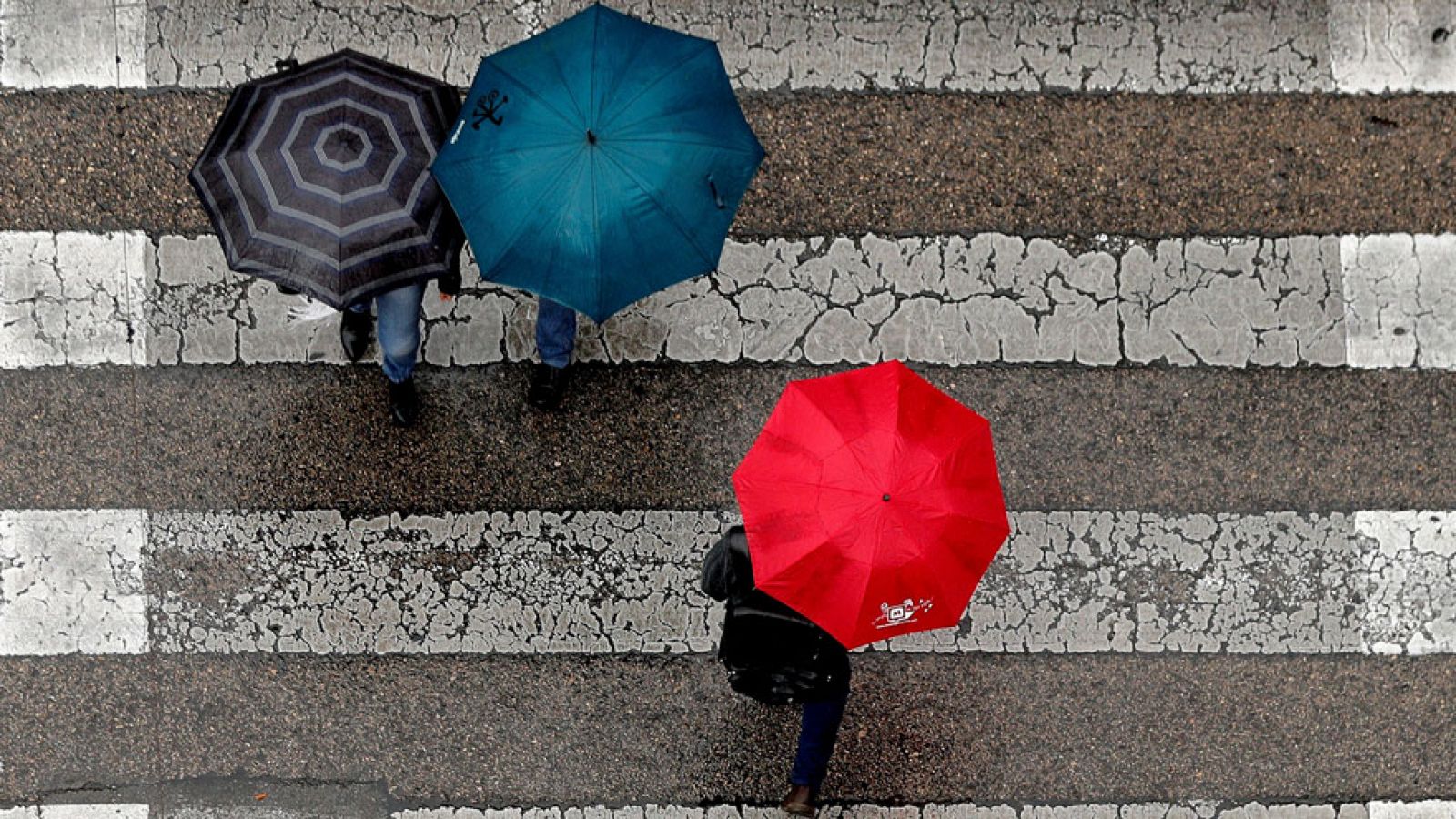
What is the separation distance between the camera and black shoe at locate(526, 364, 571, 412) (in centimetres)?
545

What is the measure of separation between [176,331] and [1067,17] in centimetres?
441

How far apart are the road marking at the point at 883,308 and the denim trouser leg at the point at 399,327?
1.47 feet

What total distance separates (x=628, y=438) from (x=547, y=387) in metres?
0.44

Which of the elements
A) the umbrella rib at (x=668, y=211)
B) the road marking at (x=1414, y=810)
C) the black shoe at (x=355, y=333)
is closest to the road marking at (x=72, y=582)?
the black shoe at (x=355, y=333)

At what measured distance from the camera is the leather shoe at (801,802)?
17.5 feet

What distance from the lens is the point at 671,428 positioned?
564cm

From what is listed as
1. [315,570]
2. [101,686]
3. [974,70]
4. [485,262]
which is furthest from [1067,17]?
[101,686]

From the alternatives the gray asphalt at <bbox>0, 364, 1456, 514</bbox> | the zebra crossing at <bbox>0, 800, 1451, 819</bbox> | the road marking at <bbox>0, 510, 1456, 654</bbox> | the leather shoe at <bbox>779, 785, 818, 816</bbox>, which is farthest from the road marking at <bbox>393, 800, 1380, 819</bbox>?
the gray asphalt at <bbox>0, 364, 1456, 514</bbox>

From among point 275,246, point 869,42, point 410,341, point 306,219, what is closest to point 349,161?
point 306,219

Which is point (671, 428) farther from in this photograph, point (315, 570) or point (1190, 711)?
point (1190, 711)

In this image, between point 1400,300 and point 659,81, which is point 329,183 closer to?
point 659,81

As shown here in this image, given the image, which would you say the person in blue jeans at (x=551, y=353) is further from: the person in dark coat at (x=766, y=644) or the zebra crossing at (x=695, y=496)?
the person in dark coat at (x=766, y=644)

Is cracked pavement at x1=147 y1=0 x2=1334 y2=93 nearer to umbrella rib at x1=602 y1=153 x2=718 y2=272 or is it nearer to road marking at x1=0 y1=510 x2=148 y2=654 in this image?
umbrella rib at x1=602 y1=153 x2=718 y2=272

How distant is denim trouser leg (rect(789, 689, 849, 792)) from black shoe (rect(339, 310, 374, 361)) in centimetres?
254
